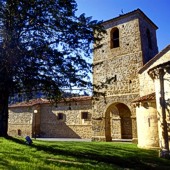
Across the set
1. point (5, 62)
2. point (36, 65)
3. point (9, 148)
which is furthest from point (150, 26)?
point (9, 148)

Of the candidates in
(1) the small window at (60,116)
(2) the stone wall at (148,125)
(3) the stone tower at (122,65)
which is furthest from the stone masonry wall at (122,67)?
(1) the small window at (60,116)

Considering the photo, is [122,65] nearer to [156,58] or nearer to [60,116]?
[156,58]

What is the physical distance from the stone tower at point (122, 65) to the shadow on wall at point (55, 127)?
20.2 ft

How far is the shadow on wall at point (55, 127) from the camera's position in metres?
26.6

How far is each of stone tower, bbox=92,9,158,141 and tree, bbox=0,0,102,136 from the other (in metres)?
6.33

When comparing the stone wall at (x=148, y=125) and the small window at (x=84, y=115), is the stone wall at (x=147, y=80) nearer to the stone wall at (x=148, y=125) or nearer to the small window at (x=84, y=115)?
the stone wall at (x=148, y=125)

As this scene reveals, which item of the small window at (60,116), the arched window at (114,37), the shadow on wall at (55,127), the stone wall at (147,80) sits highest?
the arched window at (114,37)

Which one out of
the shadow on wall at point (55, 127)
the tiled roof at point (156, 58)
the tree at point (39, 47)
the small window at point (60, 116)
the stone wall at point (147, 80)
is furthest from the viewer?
the small window at point (60, 116)

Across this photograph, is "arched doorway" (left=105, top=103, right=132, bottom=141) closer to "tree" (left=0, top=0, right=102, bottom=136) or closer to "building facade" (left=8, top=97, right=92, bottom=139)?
"building facade" (left=8, top=97, right=92, bottom=139)

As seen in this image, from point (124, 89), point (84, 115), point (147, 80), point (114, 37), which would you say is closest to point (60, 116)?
point (84, 115)

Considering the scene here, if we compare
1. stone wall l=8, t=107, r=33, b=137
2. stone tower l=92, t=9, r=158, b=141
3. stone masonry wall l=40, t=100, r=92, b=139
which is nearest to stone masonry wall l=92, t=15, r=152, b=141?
stone tower l=92, t=9, r=158, b=141

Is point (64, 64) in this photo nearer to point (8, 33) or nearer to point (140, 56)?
point (8, 33)

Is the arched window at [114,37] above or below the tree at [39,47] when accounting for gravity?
above

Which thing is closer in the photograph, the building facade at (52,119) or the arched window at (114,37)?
the arched window at (114,37)
